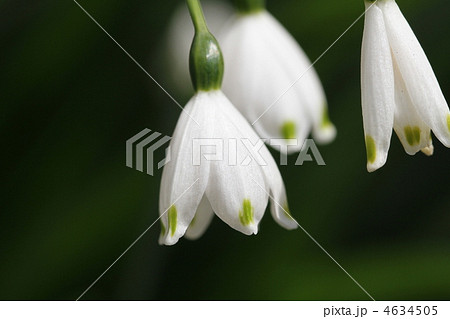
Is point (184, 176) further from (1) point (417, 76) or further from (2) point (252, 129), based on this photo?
(1) point (417, 76)

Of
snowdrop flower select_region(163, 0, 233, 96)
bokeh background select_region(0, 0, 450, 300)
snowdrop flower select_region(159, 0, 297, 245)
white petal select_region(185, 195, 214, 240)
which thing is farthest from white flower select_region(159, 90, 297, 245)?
snowdrop flower select_region(163, 0, 233, 96)

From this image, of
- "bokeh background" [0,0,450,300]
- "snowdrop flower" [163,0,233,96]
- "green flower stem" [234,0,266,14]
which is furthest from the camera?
"snowdrop flower" [163,0,233,96]

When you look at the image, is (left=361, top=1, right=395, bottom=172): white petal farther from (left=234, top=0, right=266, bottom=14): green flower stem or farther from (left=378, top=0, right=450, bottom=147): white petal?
(left=234, top=0, right=266, bottom=14): green flower stem

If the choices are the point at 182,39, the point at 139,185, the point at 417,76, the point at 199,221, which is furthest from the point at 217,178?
the point at 182,39

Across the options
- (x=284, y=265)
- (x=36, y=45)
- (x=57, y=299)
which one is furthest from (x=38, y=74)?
(x=284, y=265)

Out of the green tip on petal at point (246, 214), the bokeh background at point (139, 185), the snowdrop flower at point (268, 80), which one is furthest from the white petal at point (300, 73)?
the green tip on petal at point (246, 214)

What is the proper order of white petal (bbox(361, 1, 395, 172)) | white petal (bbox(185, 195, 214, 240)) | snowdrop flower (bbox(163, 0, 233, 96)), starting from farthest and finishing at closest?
snowdrop flower (bbox(163, 0, 233, 96)), white petal (bbox(185, 195, 214, 240)), white petal (bbox(361, 1, 395, 172))
